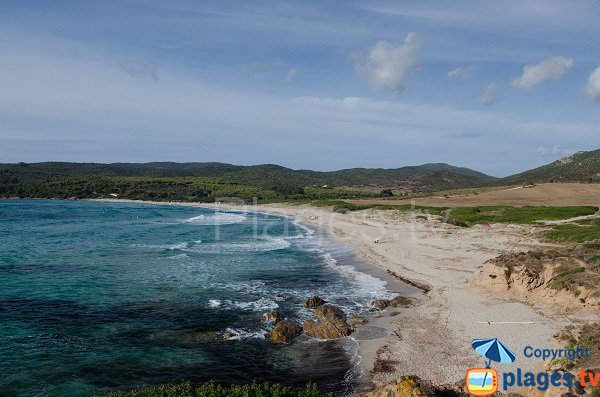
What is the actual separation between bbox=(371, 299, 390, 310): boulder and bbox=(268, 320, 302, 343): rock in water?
16.5ft

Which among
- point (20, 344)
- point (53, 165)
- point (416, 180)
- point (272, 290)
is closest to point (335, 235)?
point (272, 290)

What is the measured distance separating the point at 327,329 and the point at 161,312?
818 cm

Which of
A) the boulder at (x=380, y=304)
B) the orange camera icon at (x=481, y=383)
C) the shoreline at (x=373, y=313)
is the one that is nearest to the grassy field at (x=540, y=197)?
the shoreline at (x=373, y=313)

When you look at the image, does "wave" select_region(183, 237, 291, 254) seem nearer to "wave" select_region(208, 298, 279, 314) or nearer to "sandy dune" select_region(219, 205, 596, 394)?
"sandy dune" select_region(219, 205, 596, 394)

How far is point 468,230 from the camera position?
4581 cm

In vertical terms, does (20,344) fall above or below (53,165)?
below

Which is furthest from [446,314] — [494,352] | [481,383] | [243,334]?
[481,383]

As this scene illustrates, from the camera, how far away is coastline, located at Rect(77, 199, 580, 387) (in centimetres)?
1492

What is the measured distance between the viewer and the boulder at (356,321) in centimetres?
1922

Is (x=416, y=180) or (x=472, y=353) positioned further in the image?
(x=416, y=180)

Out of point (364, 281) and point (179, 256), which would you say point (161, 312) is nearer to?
point (364, 281)

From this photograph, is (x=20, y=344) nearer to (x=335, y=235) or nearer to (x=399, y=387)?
(x=399, y=387)

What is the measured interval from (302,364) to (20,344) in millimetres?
10582

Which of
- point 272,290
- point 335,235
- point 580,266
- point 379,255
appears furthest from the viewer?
point 335,235
